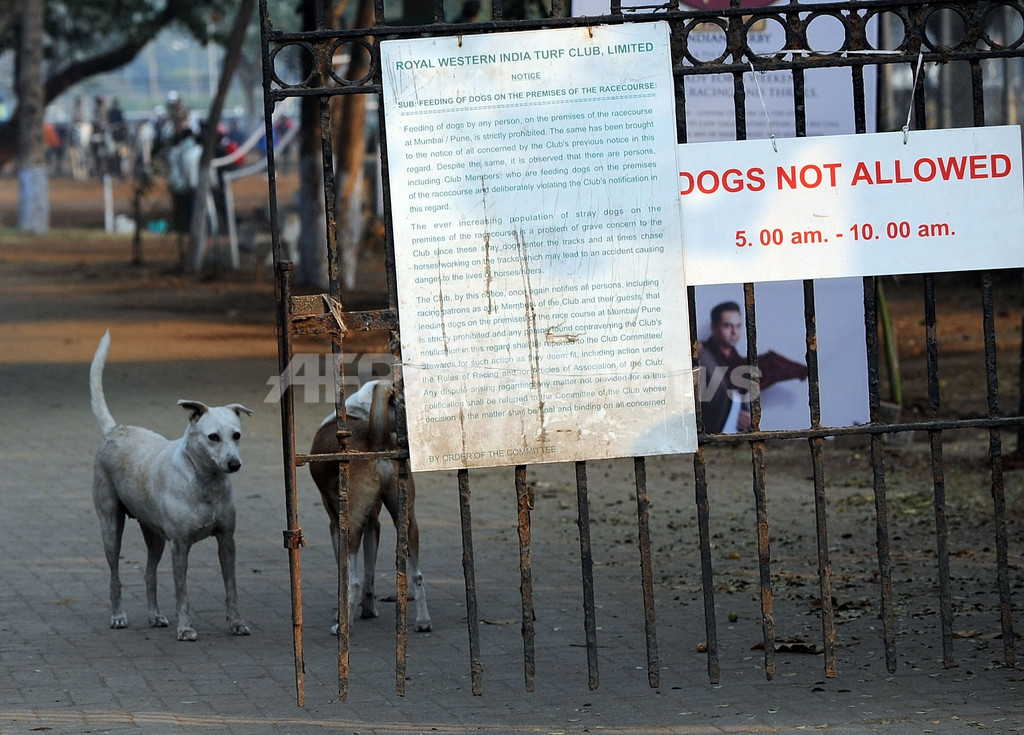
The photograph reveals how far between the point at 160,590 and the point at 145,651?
116cm

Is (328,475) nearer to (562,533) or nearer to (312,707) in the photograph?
(312,707)

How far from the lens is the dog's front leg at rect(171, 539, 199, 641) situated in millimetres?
6312

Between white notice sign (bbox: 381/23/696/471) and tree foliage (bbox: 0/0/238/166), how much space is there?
29.3 meters

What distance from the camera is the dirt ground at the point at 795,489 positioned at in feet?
21.3

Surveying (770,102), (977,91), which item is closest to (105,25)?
(770,102)

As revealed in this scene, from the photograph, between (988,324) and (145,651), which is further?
(145,651)

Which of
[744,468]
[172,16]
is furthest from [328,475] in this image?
[172,16]

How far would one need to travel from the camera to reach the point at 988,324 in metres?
4.95

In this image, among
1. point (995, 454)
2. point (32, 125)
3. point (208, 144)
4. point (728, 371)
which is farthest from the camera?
point (32, 125)

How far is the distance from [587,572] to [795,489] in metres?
4.76

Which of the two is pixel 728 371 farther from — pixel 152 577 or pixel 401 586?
pixel 401 586

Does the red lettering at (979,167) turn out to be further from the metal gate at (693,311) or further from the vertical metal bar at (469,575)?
the vertical metal bar at (469,575)

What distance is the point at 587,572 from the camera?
193 inches

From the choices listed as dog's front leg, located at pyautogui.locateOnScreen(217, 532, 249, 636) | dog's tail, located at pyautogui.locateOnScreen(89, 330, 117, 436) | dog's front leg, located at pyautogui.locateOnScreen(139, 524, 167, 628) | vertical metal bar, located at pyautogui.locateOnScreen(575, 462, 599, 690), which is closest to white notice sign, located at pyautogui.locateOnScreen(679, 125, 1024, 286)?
vertical metal bar, located at pyautogui.locateOnScreen(575, 462, 599, 690)
